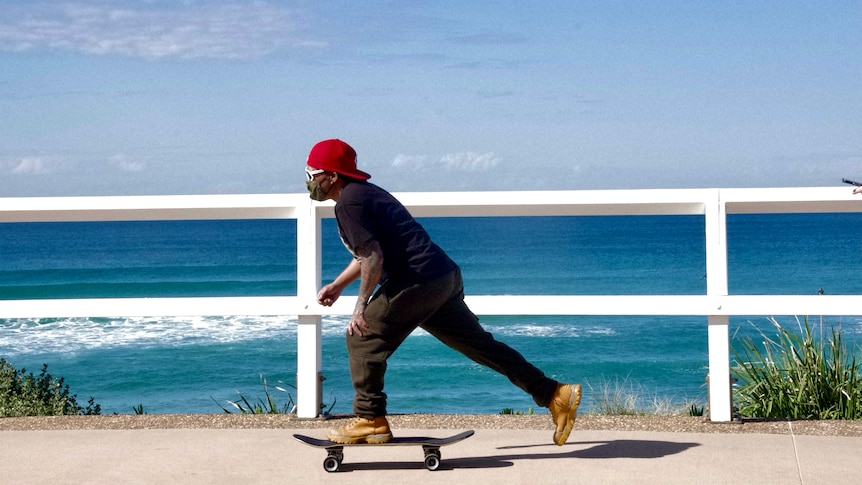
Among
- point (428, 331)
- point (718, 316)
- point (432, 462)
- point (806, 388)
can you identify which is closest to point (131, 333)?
point (806, 388)

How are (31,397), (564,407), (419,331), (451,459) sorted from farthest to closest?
(419,331) < (31,397) < (451,459) < (564,407)

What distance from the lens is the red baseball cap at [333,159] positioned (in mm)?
5125

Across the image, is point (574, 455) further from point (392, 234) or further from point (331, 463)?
point (392, 234)

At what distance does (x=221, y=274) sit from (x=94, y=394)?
35.6 m

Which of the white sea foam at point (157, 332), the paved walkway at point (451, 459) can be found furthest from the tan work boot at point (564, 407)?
the white sea foam at point (157, 332)

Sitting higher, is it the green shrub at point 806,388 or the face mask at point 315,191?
the face mask at point 315,191

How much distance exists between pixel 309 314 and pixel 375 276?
158 centimetres

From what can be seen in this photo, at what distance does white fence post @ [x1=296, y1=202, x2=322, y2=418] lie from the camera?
6.40 metres

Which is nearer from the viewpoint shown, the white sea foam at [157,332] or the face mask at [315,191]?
the face mask at [315,191]

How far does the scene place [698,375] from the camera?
25562 millimetres

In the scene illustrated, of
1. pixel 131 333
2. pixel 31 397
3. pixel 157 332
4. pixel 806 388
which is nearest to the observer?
pixel 806 388

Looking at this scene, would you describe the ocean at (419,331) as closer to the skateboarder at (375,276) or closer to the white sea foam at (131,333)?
the white sea foam at (131,333)

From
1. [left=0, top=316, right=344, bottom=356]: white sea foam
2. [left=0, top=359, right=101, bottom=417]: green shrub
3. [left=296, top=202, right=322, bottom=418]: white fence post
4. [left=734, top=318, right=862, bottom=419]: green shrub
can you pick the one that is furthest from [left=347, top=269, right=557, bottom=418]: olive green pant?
[left=0, top=316, right=344, bottom=356]: white sea foam

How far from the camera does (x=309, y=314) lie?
21.0ft
